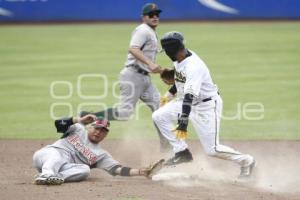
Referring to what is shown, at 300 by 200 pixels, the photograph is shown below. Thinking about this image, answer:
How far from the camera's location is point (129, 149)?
11.4m

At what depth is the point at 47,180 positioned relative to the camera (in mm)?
8406

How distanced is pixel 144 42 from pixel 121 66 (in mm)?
9436

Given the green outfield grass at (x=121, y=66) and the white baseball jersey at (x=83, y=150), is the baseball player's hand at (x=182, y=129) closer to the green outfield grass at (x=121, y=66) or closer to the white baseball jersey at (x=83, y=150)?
the white baseball jersey at (x=83, y=150)

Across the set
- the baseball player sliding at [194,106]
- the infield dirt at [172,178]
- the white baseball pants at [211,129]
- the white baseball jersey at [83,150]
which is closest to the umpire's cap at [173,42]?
the baseball player sliding at [194,106]

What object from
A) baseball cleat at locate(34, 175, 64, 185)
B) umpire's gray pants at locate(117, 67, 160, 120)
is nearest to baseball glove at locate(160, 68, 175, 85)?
umpire's gray pants at locate(117, 67, 160, 120)

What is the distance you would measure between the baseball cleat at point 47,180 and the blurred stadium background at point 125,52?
3.88 m

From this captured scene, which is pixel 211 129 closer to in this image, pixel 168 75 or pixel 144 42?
pixel 168 75

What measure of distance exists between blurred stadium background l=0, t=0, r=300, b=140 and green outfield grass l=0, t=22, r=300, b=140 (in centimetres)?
2

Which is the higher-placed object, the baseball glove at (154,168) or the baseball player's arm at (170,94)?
the baseball player's arm at (170,94)

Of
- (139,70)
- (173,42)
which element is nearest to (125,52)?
(139,70)

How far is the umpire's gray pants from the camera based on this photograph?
11.1 m

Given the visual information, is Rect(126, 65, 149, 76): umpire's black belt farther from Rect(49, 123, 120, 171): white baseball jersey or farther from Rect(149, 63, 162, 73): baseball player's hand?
Rect(49, 123, 120, 171): white baseball jersey

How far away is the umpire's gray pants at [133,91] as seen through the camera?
36.4 ft

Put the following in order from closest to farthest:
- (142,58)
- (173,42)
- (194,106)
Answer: (173,42)
(194,106)
(142,58)
